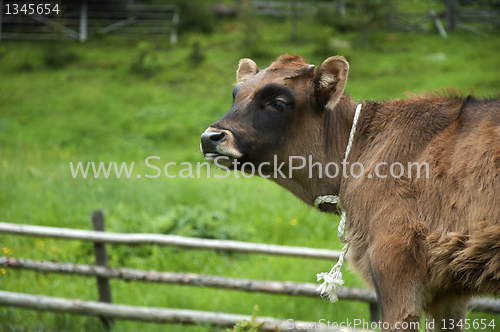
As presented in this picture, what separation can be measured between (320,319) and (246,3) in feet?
59.9

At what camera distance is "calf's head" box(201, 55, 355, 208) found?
2.68 meters

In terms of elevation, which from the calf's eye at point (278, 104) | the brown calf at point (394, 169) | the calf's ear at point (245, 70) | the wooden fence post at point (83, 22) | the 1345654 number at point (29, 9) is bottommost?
the wooden fence post at point (83, 22)

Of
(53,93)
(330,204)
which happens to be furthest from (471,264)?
(53,93)

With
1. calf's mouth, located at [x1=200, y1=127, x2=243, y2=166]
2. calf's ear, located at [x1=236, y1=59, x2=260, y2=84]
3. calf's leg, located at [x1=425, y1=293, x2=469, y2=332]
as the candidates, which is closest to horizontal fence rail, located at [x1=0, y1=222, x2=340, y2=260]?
calf's leg, located at [x1=425, y1=293, x2=469, y2=332]

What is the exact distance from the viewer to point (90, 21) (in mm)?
22406

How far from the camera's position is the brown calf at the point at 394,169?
7.34ft

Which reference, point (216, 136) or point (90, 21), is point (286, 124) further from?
point (90, 21)

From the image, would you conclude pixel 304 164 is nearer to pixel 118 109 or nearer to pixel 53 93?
pixel 118 109

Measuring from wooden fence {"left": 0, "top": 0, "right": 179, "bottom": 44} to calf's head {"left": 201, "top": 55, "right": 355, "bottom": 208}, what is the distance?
61.4ft

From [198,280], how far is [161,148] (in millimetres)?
8027

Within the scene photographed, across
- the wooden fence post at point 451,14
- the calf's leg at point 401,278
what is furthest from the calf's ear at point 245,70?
the wooden fence post at point 451,14

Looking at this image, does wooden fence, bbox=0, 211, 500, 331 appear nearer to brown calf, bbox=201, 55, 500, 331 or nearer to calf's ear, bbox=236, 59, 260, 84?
brown calf, bbox=201, 55, 500, 331

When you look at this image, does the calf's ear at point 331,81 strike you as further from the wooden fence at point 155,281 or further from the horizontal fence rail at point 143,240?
the horizontal fence rail at point 143,240

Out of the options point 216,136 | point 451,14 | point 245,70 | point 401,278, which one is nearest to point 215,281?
point 245,70
